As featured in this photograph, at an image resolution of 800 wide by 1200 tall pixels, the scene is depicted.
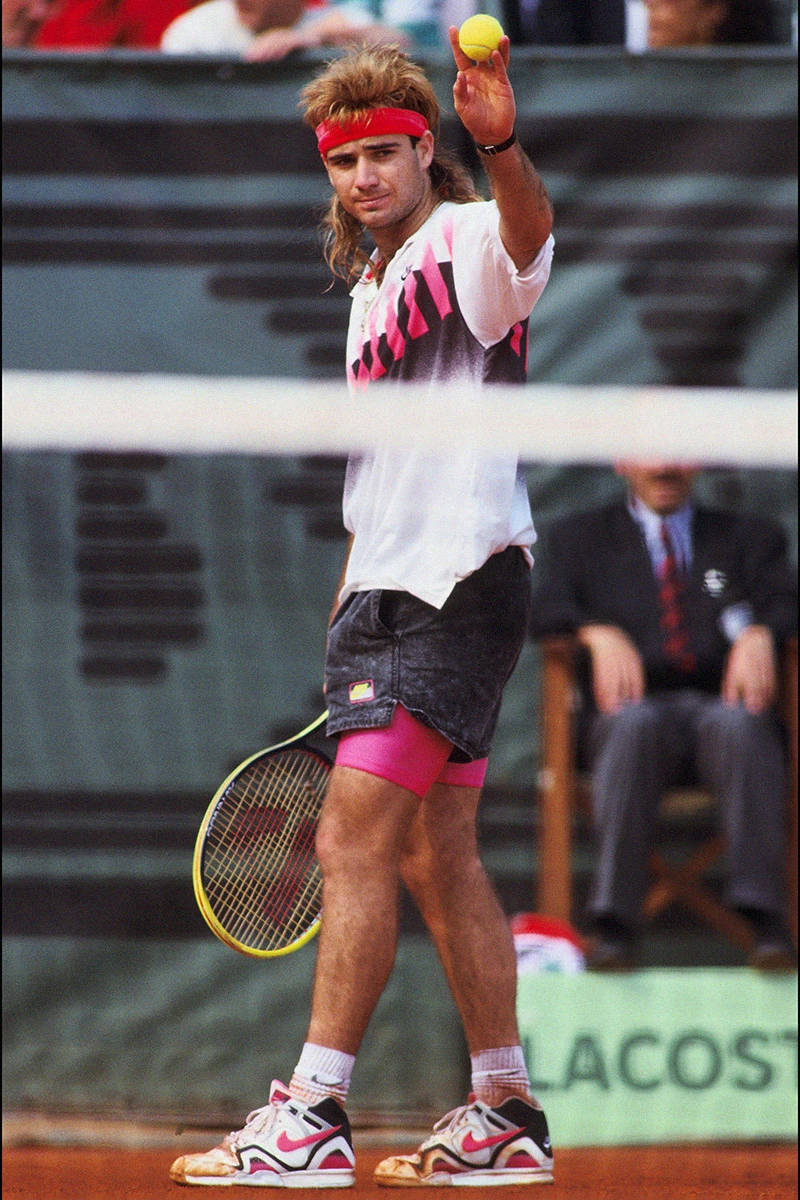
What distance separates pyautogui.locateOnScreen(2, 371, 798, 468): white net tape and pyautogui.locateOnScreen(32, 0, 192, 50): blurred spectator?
969 mm

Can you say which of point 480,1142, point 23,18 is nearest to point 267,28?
point 23,18

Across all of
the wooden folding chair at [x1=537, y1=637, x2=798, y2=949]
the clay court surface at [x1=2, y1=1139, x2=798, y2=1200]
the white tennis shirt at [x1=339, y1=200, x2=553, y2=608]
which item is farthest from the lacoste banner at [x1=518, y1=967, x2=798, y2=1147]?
the white tennis shirt at [x1=339, y1=200, x2=553, y2=608]

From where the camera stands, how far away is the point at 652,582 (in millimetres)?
4535

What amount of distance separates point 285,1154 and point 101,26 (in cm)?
344

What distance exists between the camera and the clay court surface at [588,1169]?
3.60 metres

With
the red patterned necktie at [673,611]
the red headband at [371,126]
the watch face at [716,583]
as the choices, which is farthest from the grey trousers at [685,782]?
the red headband at [371,126]

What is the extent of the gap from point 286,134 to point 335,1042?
2857 millimetres

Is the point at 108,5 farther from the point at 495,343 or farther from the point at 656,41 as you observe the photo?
the point at 495,343

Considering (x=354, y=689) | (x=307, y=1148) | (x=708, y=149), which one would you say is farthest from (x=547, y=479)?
(x=307, y=1148)

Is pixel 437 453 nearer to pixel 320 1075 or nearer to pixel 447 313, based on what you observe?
pixel 447 313

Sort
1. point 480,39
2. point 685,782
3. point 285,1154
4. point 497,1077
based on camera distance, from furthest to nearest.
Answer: point 685,782, point 497,1077, point 285,1154, point 480,39

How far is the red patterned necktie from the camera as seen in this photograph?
4457 mm

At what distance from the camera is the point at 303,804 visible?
295cm

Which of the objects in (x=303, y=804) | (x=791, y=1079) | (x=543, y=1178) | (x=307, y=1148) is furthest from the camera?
(x=791, y=1079)
